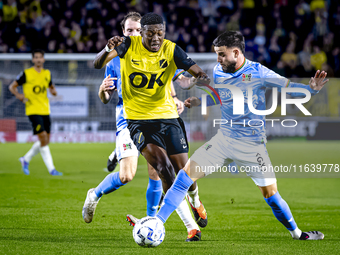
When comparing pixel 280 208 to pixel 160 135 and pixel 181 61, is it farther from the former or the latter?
pixel 181 61

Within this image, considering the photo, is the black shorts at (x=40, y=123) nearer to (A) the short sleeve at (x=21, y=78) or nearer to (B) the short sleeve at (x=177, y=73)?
(A) the short sleeve at (x=21, y=78)

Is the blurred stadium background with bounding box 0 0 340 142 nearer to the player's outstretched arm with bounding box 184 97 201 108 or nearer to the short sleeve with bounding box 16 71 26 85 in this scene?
the short sleeve with bounding box 16 71 26 85

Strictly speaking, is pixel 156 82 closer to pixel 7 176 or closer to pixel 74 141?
pixel 7 176

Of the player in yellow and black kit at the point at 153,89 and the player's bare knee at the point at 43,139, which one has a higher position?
the player in yellow and black kit at the point at 153,89

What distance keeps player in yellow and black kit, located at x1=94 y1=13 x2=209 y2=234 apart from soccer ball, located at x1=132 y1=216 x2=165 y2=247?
29.4 inches

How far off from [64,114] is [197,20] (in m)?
6.35

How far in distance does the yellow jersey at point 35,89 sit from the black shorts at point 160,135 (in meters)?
5.20

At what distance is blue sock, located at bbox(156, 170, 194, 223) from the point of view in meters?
4.00

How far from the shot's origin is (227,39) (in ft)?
14.6

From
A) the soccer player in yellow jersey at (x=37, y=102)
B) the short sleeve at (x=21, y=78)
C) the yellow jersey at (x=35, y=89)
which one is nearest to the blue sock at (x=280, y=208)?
the soccer player in yellow jersey at (x=37, y=102)

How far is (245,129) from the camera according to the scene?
175 inches

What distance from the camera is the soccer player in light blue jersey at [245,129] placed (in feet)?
14.1

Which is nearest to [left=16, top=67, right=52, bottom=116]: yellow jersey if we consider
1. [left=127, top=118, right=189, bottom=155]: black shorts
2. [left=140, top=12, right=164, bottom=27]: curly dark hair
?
[left=127, top=118, right=189, bottom=155]: black shorts

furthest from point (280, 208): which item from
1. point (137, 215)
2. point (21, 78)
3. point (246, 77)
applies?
point (21, 78)
